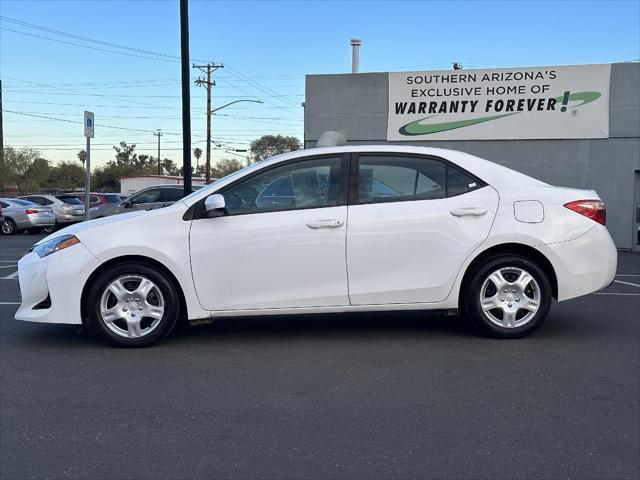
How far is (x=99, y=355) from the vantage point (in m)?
5.29

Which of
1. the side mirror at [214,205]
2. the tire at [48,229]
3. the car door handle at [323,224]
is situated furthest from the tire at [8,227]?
the car door handle at [323,224]

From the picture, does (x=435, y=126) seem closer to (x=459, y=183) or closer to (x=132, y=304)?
(x=459, y=183)

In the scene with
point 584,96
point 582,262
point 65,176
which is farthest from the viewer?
point 65,176

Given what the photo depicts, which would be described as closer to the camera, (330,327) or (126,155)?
(330,327)

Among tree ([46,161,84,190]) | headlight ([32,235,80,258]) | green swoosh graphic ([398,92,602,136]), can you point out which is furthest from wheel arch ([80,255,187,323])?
tree ([46,161,84,190])

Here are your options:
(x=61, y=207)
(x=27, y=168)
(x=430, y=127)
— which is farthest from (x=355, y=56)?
(x=27, y=168)

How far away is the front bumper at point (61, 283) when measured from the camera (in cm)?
527

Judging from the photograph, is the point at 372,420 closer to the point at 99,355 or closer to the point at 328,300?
the point at 328,300

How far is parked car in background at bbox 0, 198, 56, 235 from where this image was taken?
21.8 m

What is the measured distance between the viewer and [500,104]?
16.6 metres

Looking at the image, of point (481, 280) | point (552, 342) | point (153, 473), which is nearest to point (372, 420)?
point (153, 473)

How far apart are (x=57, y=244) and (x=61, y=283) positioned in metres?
0.34

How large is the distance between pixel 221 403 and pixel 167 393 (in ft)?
1.46

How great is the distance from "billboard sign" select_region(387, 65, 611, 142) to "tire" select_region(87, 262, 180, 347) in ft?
42.2
